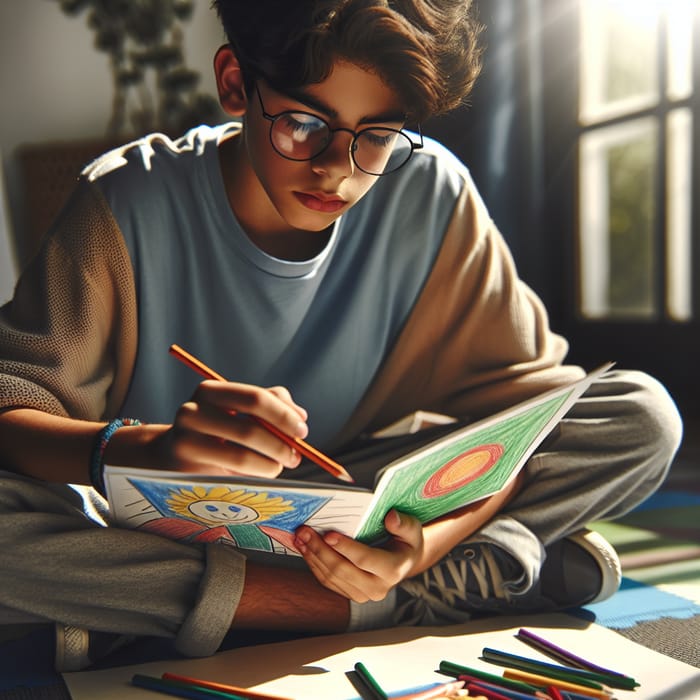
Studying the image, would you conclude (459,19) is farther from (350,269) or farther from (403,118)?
(350,269)

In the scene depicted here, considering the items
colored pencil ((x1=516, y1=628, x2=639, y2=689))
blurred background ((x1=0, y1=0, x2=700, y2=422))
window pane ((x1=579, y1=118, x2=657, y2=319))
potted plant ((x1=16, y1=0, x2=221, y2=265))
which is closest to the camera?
colored pencil ((x1=516, y1=628, x2=639, y2=689))

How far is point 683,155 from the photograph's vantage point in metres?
2.53

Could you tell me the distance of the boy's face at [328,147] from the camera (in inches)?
34.1

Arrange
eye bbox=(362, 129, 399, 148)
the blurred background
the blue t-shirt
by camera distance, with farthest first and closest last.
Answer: the blurred background, the blue t-shirt, eye bbox=(362, 129, 399, 148)

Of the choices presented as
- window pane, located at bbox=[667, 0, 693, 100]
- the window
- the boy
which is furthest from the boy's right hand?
window pane, located at bbox=[667, 0, 693, 100]

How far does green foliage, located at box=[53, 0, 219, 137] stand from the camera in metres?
3.21

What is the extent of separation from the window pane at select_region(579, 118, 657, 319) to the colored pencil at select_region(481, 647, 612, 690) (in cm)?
200

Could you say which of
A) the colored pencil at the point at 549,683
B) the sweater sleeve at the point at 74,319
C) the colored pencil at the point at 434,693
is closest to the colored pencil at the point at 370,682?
the colored pencil at the point at 434,693

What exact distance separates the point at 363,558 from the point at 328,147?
1.29 ft

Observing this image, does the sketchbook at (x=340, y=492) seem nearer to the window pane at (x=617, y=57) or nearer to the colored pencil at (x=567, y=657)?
the colored pencil at (x=567, y=657)

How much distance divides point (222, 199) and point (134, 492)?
0.40 metres

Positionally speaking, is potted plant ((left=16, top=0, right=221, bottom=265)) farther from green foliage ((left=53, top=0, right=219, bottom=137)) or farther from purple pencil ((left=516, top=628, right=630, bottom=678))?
purple pencil ((left=516, top=628, right=630, bottom=678))

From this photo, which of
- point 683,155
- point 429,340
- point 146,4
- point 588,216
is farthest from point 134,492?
point 146,4

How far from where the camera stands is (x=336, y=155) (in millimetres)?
877
